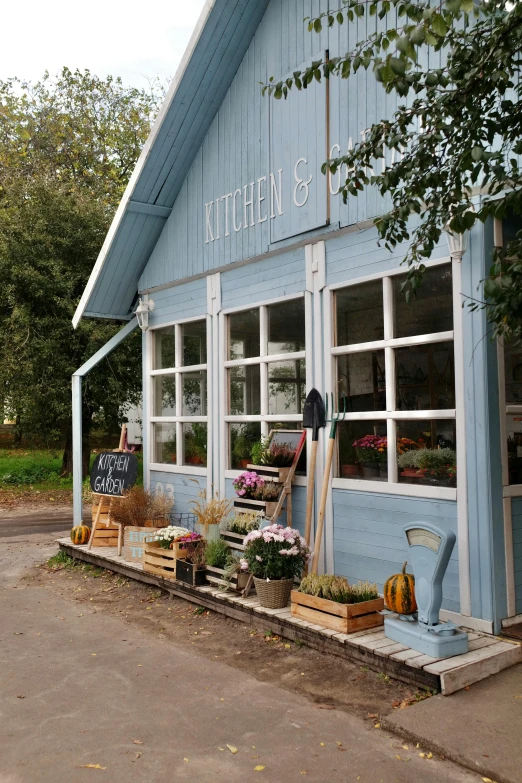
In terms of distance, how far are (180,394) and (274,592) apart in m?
3.79

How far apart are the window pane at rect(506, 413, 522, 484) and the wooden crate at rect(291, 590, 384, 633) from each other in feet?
4.65

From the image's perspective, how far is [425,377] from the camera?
19.6ft

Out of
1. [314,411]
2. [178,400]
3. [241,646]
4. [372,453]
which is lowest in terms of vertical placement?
[241,646]

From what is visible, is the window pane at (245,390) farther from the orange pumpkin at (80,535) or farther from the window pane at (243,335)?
the orange pumpkin at (80,535)

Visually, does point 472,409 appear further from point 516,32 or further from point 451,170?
point 516,32

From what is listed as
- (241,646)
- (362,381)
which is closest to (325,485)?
(362,381)

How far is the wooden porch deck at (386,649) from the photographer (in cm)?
468

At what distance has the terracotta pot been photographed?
6.62m

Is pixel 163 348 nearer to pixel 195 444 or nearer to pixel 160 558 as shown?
pixel 195 444

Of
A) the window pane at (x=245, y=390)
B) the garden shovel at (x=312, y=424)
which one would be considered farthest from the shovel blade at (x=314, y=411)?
the window pane at (x=245, y=390)

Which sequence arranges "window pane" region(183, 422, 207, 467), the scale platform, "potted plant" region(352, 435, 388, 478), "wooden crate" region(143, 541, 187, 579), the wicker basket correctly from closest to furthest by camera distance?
the scale platform → the wicker basket → "potted plant" region(352, 435, 388, 478) → "wooden crate" region(143, 541, 187, 579) → "window pane" region(183, 422, 207, 467)

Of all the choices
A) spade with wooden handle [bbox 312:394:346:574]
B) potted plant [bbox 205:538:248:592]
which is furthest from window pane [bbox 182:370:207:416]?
spade with wooden handle [bbox 312:394:346:574]

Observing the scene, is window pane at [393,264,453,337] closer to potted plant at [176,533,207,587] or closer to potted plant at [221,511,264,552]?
potted plant at [221,511,264,552]

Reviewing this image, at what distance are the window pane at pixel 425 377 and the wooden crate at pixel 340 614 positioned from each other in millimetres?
1630
